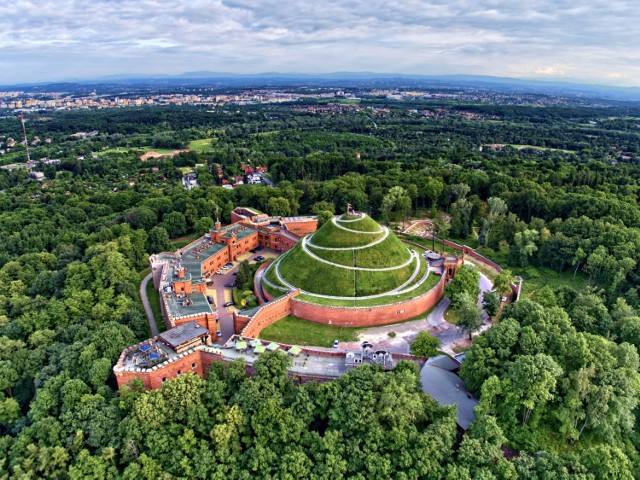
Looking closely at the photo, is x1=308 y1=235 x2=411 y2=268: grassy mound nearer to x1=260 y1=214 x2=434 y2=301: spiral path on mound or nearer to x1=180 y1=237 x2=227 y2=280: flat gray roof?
x1=260 y1=214 x2=434 y2=301: spiral path on mound

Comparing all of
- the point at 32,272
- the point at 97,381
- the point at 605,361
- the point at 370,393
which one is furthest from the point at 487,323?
the point at 32,272

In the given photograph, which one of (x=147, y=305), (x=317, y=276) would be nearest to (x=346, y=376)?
(x=317, y=276)

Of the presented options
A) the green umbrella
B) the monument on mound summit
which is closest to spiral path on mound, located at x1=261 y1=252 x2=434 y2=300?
the monument on mound summit

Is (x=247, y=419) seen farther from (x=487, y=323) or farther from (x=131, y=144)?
(x=131, y=144)

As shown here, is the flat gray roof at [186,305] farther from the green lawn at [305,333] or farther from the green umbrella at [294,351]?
the green umbrella at [294,351]

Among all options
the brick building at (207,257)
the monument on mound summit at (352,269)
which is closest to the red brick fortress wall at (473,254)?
the monument on mound summit at (352,269)

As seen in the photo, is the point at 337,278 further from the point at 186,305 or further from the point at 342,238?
the point at 186,305

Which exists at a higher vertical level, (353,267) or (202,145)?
(202,145)
